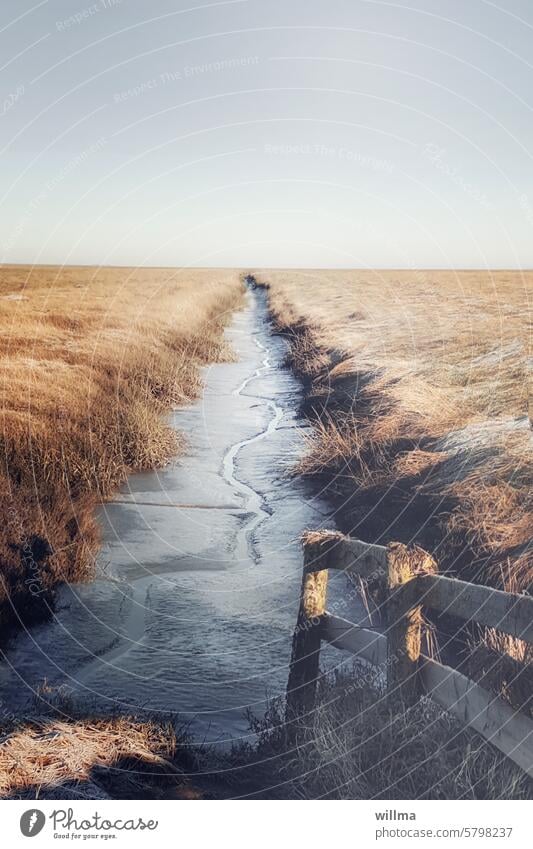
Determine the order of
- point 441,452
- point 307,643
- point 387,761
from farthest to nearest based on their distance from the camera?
point 441,452
point 307,643
point 387,761

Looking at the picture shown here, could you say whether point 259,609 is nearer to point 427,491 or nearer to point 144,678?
point 144,678

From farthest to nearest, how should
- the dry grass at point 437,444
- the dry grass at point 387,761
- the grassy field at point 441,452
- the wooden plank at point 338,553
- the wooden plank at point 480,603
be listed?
the dry grass at point 437,444
the grassy field at point 441,452
the wooden plank at point 338,553
the dry grass at point 387,761
the wooden plank at point 480,603

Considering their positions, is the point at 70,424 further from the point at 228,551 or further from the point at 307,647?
the point at 307,647

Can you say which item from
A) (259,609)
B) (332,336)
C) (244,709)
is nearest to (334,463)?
(259,609)

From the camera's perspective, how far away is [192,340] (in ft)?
67.8

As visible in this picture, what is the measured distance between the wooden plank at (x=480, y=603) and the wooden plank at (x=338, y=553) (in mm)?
408

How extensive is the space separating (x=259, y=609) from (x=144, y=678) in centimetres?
140

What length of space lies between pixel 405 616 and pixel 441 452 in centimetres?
436

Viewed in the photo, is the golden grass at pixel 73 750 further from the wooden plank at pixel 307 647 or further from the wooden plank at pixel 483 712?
the wooden plank at pixel 483 712

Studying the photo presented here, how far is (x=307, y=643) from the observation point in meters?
4.70

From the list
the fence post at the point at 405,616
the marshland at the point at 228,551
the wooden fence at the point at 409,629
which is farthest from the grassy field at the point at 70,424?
the fence post at the point at 405,616

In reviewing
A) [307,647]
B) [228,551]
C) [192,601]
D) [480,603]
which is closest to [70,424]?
[228,551]

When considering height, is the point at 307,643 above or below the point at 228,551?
above

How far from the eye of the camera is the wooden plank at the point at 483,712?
3641 millimetres
